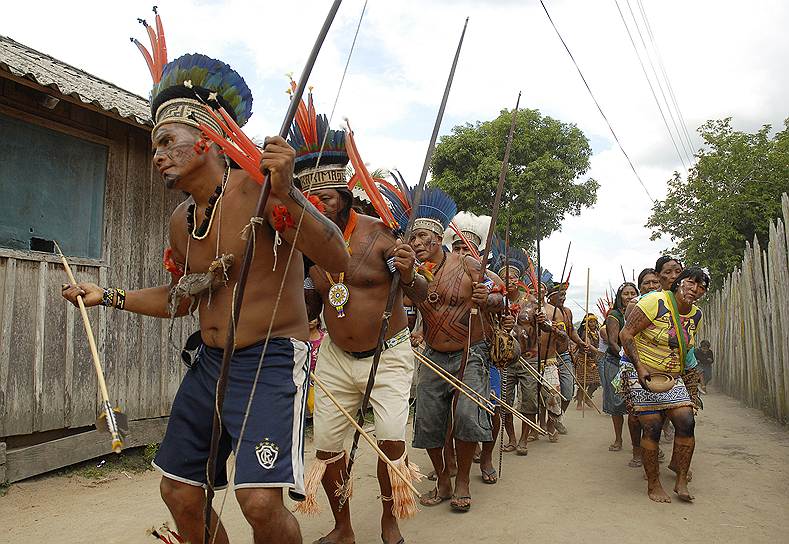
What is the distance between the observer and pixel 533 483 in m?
5.72

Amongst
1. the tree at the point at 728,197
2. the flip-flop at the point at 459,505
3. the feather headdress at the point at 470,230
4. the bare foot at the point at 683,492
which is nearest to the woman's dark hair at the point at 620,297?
the feather headdress at the point at 470,230

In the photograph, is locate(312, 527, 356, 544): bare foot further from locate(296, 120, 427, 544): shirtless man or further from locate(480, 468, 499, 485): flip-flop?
locate(480, 468, 499, 485): flip-flop

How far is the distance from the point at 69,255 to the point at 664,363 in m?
5.42

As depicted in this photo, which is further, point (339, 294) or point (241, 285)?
point (339, 294)

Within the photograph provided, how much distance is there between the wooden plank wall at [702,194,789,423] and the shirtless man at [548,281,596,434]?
2.49 m

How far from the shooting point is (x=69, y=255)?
593cm

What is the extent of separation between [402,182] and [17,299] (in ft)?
11.2

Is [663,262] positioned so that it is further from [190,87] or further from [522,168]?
[522,168]

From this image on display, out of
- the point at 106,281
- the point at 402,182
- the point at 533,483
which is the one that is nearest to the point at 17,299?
the point at 106,281

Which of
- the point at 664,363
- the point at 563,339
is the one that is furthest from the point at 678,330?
the point at 563,339

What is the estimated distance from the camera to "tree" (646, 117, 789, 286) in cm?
1795

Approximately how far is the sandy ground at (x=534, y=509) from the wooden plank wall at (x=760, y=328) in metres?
2.32

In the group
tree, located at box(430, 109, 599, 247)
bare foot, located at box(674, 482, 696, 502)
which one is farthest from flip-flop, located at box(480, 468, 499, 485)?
tree, located at box(430, 109, 599, 247)

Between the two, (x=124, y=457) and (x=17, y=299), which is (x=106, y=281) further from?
(x=124, y=457)
